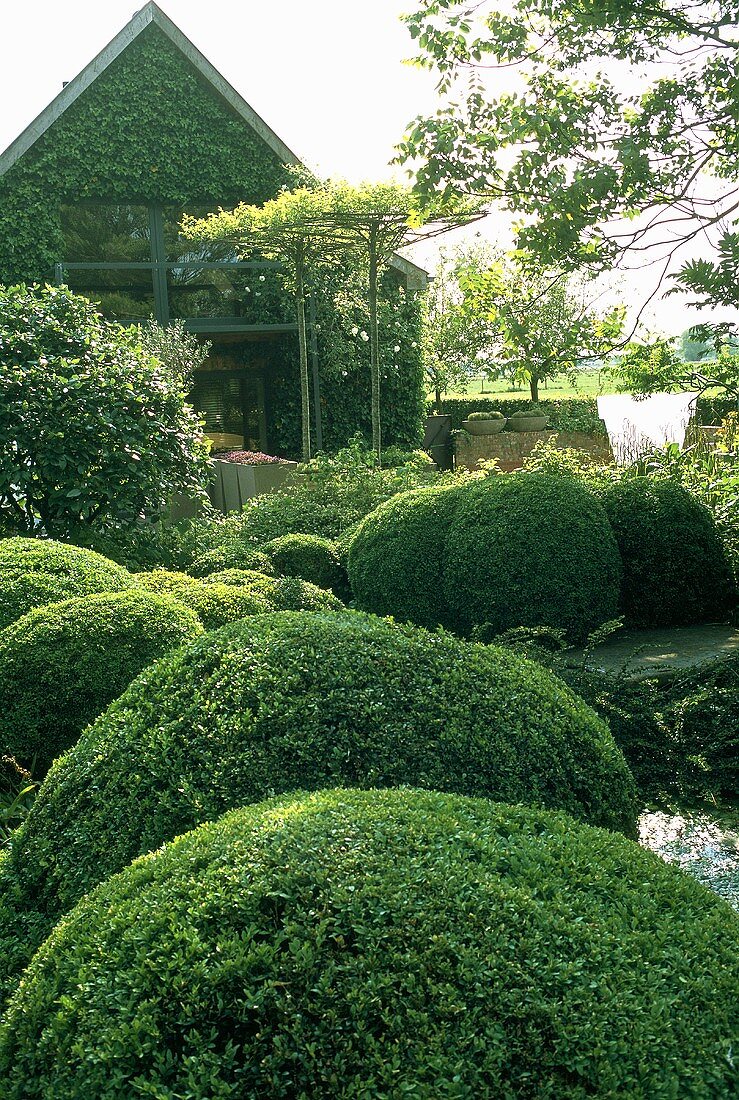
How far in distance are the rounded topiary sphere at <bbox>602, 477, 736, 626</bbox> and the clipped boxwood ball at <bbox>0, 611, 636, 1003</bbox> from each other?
4037mm

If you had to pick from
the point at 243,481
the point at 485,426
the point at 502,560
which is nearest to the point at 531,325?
the point at 502,560

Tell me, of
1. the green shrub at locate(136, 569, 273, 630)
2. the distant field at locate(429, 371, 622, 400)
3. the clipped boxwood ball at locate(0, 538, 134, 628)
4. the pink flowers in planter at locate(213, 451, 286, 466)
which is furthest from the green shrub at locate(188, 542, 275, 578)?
the pink flowers in planter at locate(213, 451, 286, 466)

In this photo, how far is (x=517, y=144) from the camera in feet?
20.9

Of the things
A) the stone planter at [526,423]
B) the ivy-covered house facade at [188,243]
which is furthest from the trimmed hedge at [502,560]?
the stone planter at [526,423]

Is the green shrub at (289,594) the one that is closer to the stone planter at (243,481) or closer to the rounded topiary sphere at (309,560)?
the rounded topiary sphere at (309,560)

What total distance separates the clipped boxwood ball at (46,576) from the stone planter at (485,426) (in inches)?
720

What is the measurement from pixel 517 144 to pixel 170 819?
5.05 m

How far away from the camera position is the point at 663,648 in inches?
268

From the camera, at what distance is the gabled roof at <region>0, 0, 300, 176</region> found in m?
16.5

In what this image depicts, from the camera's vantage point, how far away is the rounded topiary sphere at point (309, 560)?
877 centimetres

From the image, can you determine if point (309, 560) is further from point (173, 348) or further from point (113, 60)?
point (113, 60)

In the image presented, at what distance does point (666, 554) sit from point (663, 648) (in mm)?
782

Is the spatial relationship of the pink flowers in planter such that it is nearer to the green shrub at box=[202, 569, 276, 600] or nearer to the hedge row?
the hedge row

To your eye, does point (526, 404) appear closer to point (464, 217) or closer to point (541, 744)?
point (464, 217)
